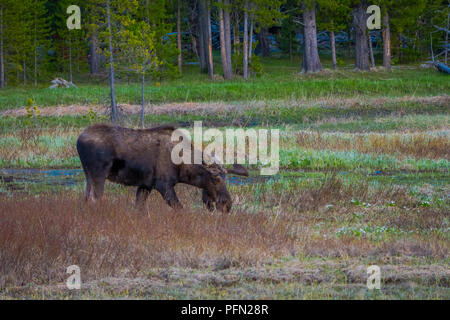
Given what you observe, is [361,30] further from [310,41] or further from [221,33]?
[221,33]

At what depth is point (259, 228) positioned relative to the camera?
10.9 meters

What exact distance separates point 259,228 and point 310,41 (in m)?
36.9

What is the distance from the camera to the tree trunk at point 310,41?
152ft

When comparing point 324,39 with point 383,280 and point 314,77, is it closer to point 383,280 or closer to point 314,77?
point 314,77

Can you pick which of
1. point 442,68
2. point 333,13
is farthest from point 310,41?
point 442,68

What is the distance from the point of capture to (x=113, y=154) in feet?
39.9

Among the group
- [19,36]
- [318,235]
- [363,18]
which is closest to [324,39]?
[363,18]

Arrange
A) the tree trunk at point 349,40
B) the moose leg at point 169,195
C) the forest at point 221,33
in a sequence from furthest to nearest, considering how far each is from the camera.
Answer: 1. the tree trunk at point 349,40
2. the forest at point 221,33
3. the moose leg at point 169,195

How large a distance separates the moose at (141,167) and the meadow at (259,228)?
1.19 ft

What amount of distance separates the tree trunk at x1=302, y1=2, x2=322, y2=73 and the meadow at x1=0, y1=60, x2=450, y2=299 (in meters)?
19.8

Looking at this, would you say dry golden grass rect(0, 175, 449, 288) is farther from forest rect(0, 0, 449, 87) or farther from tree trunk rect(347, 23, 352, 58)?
tree trunk rect(347, 23, 352, 58)

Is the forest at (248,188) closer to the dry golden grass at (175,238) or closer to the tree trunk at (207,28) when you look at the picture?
the dry golden grass at (175,238)

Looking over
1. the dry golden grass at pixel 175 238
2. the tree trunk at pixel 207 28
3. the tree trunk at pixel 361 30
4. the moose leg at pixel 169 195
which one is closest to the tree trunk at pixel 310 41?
the tree trunk at pixel 361 30

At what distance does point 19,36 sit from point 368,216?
1516 inches
